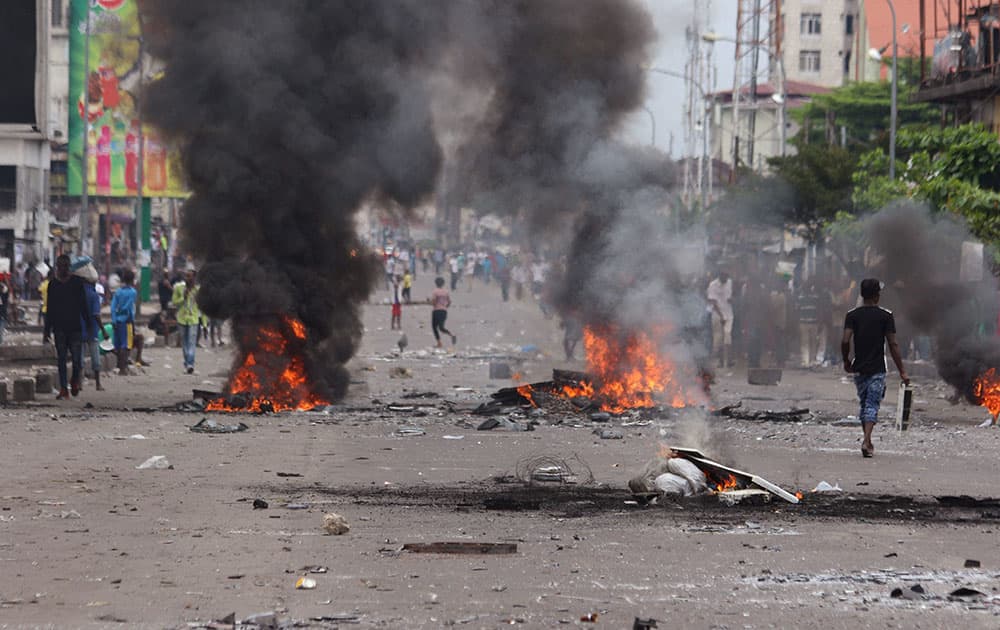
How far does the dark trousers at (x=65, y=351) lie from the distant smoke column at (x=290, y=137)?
1.76 m

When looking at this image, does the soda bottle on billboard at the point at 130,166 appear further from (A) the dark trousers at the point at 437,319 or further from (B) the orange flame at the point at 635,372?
(B) the orange flame at the point at 635,372

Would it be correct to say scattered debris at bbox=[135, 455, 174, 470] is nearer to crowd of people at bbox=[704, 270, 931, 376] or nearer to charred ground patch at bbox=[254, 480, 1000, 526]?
charred ground patch at bbox=[254, 480, 1000, 526]

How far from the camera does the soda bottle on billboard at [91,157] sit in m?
43.7

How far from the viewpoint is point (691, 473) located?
10.4 meters

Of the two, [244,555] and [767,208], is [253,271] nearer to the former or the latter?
[244,555]

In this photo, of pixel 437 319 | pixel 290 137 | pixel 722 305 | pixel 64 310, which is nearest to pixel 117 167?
pixel 437 319

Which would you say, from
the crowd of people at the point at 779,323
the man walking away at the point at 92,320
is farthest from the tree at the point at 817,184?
the man walking away at the point at 92,320

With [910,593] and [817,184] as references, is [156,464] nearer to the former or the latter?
[910,593]

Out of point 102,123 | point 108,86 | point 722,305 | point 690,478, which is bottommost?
point 690,478

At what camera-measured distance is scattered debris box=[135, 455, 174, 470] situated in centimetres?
1198

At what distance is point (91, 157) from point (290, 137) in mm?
26821

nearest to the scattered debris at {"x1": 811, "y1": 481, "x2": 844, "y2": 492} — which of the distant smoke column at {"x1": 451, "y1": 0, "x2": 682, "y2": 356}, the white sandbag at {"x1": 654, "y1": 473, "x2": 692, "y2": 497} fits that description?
the white sandbag at {"x1": 654, "y1": 473, "x2": 692, "y2": 497}

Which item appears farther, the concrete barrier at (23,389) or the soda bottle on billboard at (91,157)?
the soda bottle on billboard at (91,157)

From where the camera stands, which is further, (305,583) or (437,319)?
(437,319)
